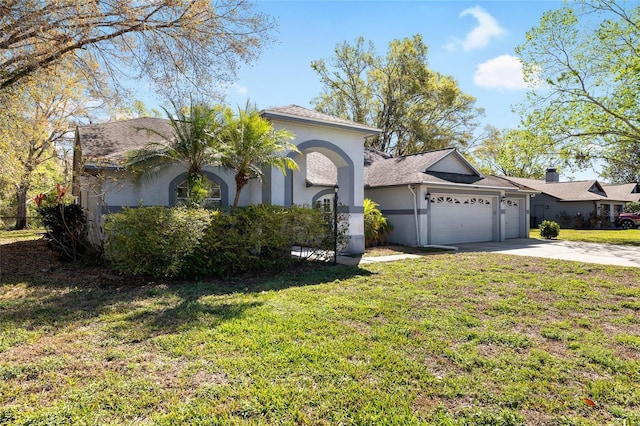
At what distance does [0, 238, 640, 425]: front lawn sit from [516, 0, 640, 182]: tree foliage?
56.4ft

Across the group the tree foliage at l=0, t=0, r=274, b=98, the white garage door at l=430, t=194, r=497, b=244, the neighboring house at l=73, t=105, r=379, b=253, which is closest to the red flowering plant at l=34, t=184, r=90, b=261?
the neighboring house at l=73, t=105, r=379, b=253

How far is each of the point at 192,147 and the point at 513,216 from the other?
62.6ft

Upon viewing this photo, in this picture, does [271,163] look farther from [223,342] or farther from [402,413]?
[402,413]

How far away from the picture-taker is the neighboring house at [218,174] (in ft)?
36.3

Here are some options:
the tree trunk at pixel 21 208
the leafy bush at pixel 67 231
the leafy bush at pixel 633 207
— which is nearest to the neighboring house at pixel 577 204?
the leafy bush at pixel 633 207

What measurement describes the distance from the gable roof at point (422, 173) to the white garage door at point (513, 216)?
173 centimetres

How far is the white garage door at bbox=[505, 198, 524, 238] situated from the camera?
21.3 meters

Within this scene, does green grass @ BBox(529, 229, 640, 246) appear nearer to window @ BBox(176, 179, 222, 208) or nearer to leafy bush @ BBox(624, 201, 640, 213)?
leafy bush @ BBox(624, 201, 640, 213)

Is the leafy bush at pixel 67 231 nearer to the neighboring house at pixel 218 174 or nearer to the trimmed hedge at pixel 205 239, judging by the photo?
the neighboring house at pixel 218 174

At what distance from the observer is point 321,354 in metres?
4.29

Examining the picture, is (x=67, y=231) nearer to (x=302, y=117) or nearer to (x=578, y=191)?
(x=302, y=117)

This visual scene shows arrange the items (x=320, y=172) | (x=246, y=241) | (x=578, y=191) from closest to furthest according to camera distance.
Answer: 1. (x=246, y=241)
2. (x=320, y=172)
3. (x=578, y=191)

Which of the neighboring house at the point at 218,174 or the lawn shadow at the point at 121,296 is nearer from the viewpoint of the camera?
the lawn shadow at the point at 121,296

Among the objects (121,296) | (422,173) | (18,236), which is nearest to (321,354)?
(121,296)
